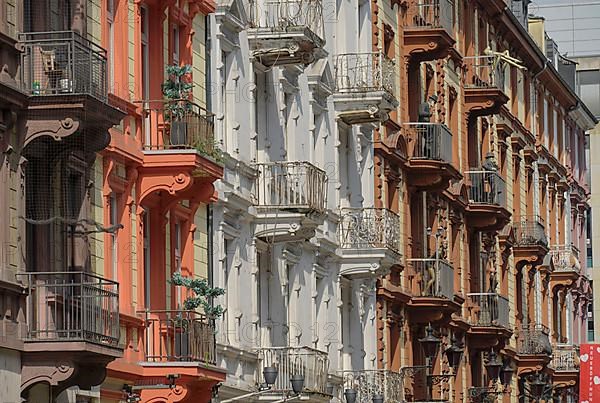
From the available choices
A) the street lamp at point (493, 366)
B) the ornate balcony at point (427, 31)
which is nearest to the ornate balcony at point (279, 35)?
the ornate balcony at point (427, 31)

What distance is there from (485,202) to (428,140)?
749 centimetres

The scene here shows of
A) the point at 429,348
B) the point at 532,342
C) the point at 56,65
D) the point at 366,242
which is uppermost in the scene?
the point at 56,65

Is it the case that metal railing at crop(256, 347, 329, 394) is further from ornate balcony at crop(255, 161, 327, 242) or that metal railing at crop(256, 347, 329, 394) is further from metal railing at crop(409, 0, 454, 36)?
metal railing at crop(409, 0, 454, 36)

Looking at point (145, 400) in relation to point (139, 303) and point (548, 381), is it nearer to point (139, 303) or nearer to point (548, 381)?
point (139, 303)

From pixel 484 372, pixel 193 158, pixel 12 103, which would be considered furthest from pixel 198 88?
pixel 484 372

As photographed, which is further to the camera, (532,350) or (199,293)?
(532,350)

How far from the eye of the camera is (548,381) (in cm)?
7362

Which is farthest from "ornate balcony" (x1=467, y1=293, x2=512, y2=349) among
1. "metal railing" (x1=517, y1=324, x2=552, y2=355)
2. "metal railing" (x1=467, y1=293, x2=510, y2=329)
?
"metal railing" (x1=517, y1=324, x2=552, y2=355)

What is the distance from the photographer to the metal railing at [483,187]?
63.4 metres

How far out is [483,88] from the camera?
63.8m

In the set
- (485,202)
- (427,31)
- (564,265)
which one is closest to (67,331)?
(427,31)

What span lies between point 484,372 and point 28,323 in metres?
37.1

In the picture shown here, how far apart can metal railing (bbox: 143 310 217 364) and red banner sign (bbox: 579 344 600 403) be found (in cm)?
3932

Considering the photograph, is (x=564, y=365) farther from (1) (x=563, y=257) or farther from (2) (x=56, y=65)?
(2) (x=56, y=65)
